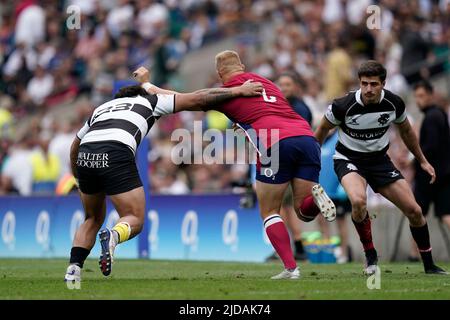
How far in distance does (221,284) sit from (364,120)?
2.49 m

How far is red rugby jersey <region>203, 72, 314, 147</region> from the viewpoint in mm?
11406

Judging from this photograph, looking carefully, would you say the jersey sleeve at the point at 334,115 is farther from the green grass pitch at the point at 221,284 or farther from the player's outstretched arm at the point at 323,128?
the green grass pitch at the point at 221,284

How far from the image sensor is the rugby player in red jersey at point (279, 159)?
11344mm

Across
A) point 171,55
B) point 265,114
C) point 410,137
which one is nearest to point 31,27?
point 171,55

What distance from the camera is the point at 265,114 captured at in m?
11.5

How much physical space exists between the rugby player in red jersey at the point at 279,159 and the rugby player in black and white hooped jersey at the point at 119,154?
189 mm

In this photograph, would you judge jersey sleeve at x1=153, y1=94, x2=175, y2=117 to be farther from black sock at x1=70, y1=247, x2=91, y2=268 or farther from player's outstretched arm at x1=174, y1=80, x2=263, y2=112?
black sock at x1=70, y1=247, x2=91, y2=268

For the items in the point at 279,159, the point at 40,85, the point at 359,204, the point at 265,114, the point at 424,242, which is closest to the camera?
the point at 279,159

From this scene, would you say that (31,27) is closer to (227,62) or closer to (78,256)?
(227,62)

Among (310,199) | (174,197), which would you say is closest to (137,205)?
(310,199)

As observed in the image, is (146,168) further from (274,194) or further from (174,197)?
(274,194)

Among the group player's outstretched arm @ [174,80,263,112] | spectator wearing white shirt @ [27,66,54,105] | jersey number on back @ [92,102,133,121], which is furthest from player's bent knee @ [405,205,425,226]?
spectator wearing white shirt @ [27,66,54,105]

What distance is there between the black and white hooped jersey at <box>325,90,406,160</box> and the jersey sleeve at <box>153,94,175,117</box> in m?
1.85

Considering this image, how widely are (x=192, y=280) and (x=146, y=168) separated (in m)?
6.37
